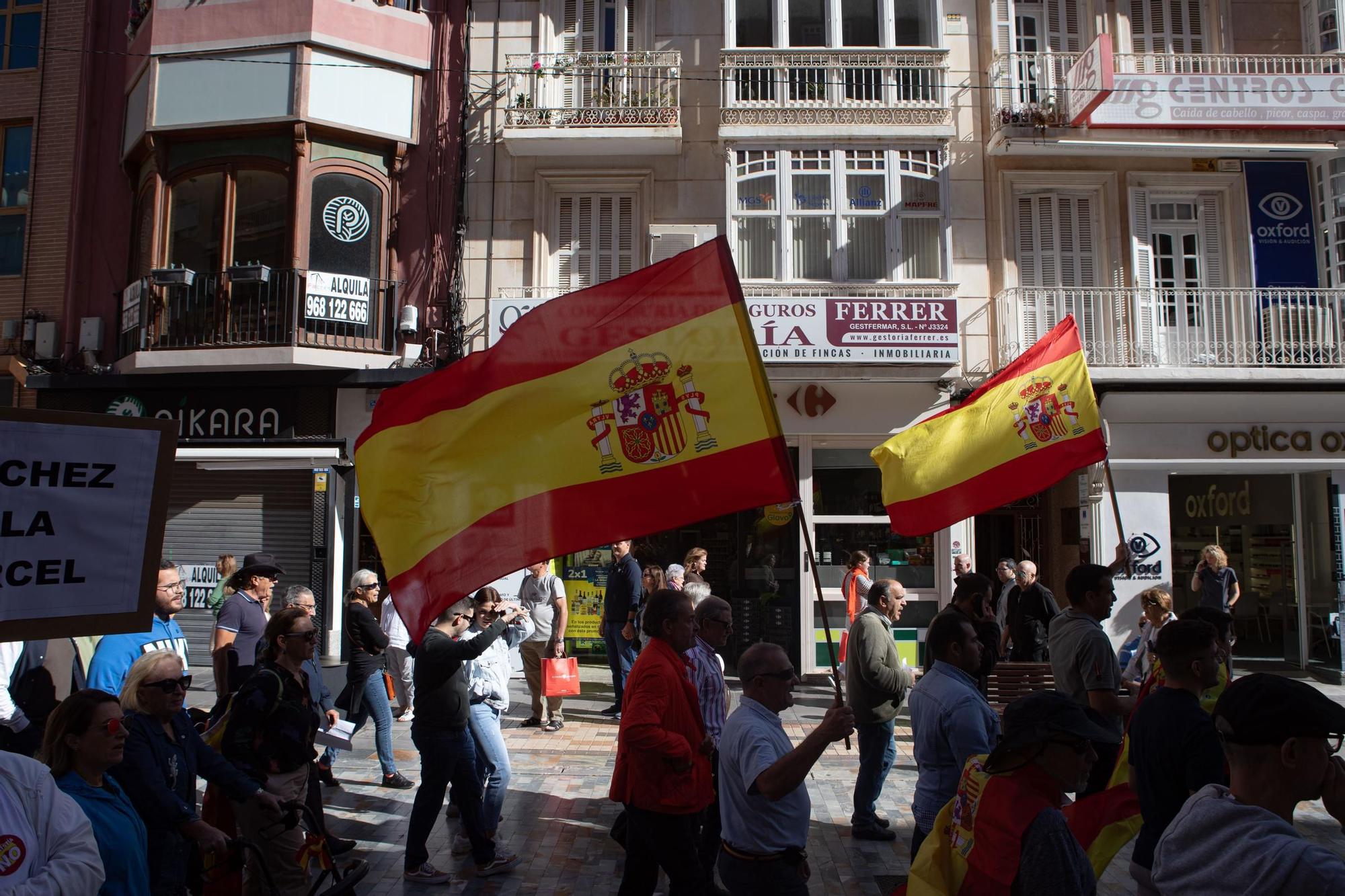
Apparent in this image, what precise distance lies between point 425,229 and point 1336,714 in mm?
14605

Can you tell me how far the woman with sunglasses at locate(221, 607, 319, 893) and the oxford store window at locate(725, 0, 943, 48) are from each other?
12877 mm

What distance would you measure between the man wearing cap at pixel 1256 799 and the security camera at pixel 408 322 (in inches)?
537

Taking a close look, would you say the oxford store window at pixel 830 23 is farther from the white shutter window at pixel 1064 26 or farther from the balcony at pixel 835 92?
the white shutter window at pixel 1064 26

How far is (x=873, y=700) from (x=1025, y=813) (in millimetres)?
3866

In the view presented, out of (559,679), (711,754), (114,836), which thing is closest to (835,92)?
(559,679)

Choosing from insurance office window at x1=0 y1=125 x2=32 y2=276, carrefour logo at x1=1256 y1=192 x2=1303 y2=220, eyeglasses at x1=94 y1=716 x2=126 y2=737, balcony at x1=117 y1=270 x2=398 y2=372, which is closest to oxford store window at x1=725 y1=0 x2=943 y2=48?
carrefour logo at x1=1256 y1=192 x2=1303 y2=220

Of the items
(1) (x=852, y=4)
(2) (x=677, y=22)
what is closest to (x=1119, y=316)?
(1) (x=852, y=4)

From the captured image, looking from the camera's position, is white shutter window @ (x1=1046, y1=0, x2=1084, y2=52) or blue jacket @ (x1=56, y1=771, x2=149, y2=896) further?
white shutter window @ (x1=1046, y1=0, x2=1084, y2=52)

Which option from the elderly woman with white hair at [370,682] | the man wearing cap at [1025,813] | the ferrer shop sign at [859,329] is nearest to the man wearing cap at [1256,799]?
the man wearing cap at [1025,813]

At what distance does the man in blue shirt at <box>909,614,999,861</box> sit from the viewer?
14.2ft

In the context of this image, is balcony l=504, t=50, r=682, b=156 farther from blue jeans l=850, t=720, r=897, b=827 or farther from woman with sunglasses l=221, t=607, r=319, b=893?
woman with sunglasses l=221, t=607, r=319, b=893

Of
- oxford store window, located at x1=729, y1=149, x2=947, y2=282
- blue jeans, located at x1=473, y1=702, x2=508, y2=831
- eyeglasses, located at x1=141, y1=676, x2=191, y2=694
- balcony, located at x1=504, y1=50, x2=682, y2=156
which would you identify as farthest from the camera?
oxford store window, located at x1=729, y1=149, x2=947, y2=282

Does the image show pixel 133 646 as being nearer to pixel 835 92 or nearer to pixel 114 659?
pixel 114 659

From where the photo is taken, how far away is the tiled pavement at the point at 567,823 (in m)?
6.07
